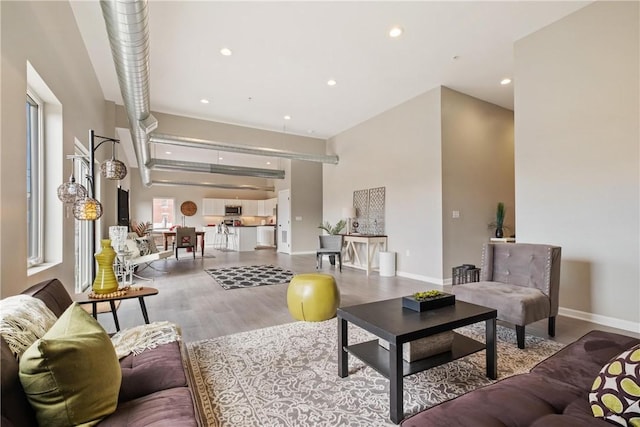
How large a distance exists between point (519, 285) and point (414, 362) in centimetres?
179

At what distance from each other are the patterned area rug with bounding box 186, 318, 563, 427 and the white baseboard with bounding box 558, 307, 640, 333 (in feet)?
3.53

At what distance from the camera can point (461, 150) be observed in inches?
211

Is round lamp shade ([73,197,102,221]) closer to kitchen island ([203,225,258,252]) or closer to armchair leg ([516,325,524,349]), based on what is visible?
armchair leg ([516,325,524,349])

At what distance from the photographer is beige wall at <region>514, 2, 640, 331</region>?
296 cm

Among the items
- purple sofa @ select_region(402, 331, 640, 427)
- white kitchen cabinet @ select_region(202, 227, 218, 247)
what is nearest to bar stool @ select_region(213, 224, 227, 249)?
white kitchen cabinet @ select_region(202, 227, 218, 247)

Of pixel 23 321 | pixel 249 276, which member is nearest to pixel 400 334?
pixel 23 321

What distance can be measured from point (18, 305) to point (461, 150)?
584cm

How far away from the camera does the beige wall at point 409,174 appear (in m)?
5.21

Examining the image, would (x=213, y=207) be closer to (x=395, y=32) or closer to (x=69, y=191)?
(x=69, y=191)

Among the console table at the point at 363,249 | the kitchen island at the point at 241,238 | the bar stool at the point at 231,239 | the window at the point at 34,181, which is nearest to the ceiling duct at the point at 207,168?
the kitchen island at the point at 241,238

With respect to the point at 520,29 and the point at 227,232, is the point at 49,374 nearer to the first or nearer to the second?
the point at 520,29

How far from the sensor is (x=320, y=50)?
4.02 meters

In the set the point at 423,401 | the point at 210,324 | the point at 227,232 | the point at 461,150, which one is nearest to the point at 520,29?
the point at 461,150

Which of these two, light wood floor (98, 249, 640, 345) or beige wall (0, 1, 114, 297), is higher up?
beige wall (0, 1, 114, 297)
